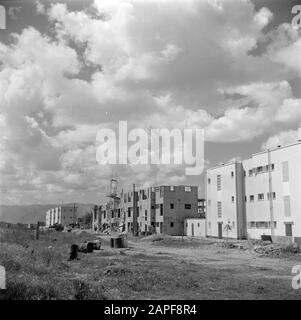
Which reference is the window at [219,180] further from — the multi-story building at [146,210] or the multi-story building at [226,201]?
the multi-story building at [146,210]

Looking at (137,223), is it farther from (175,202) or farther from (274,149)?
(274,149)

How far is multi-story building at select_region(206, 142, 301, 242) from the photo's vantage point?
139 feet

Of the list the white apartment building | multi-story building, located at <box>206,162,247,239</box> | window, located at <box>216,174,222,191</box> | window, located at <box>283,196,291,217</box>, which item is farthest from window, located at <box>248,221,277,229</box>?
the white apartment building

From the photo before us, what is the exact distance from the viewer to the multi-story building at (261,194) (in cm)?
4231

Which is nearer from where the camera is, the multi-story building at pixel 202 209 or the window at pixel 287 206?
the window at pixel 287 206

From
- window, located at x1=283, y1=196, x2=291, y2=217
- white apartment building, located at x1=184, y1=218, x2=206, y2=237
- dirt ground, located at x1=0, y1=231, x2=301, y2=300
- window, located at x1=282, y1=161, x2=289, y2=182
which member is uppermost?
window, located at x1=282, y1=161, x2=289, y2=182

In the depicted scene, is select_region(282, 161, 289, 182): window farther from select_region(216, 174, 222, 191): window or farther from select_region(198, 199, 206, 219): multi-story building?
select_region(198, 199, 206, 219): multi-story building

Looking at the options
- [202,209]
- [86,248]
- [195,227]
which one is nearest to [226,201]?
[195,227]

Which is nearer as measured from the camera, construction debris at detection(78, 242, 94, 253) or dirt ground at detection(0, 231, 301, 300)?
dirt ground at detection(0, 231, 301, 300)

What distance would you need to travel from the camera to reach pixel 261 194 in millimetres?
47969

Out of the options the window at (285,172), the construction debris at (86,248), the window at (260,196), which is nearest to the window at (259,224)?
the window at (260,196)
